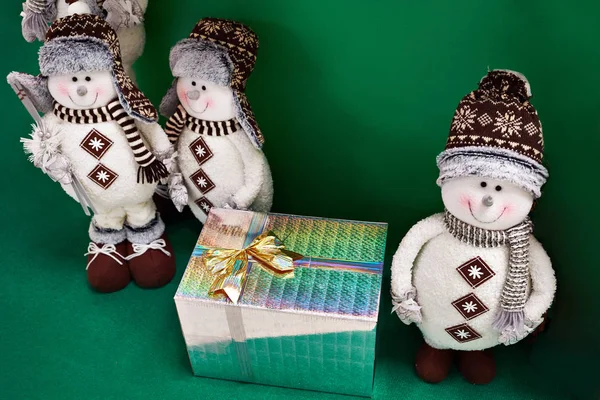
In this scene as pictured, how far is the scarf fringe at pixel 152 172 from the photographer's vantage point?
1.52 meters

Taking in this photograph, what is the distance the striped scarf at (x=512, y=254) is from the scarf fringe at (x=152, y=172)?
2.19ft

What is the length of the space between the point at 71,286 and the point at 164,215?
1.07 ft

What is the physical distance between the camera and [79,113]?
1450 millimetres

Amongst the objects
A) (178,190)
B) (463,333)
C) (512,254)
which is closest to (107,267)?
(178,190)

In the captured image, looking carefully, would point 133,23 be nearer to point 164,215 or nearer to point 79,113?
point 79,113

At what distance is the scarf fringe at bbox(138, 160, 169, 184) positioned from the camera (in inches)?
59.9

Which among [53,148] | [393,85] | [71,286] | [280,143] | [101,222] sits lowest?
[71,286]

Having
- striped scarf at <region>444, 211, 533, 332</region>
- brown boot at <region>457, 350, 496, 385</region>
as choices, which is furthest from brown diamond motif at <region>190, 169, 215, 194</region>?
brown boot at <region>457, 350, 496, 385</region>

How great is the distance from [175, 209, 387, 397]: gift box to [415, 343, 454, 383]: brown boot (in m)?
0.13

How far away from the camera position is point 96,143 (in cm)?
147

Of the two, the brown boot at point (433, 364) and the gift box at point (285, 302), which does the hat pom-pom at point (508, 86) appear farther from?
the brown boot at point (433, 364)

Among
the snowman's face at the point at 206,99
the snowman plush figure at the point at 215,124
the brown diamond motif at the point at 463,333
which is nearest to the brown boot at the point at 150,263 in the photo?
the snowman plush figure at the point at 215,124

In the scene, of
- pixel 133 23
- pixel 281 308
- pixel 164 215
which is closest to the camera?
pixel 281 308

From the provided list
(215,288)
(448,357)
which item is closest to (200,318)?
(215,288)
